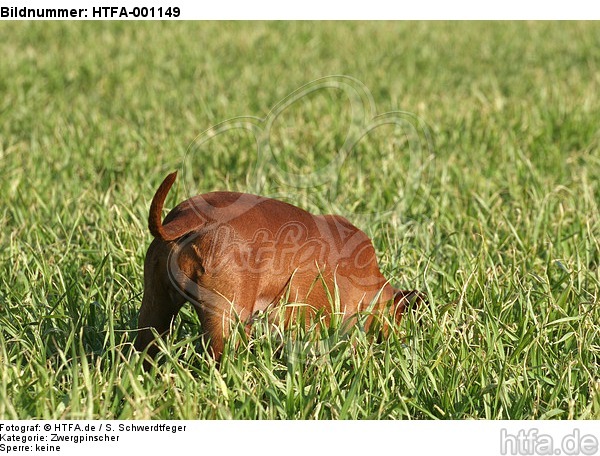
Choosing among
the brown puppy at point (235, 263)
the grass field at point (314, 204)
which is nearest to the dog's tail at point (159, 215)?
the brown puppy at point (235, 263)

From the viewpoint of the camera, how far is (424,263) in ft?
10.5

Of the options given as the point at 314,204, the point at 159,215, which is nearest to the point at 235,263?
the point at 159,215

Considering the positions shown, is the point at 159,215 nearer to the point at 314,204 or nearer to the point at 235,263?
the point at 235,263

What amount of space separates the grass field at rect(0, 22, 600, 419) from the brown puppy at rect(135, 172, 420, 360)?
10 centimetres

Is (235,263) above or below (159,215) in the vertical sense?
below

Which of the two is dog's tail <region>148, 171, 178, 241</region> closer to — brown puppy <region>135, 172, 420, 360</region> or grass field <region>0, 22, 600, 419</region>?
brown puppy <region>135, 172, 420, 360</region>

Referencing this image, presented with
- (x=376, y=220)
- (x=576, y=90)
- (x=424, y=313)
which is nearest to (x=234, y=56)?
(x=576, y=90)

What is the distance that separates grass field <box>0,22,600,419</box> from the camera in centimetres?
231

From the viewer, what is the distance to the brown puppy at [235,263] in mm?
2100

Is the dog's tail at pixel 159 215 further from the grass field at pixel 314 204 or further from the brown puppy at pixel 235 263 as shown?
the grass field at pixel 314 204

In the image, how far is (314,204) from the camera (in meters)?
3.87

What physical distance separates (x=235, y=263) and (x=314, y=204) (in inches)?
70.5

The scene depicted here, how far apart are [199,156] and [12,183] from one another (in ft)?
3.34

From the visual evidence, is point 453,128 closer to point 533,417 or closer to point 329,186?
point 329,186
